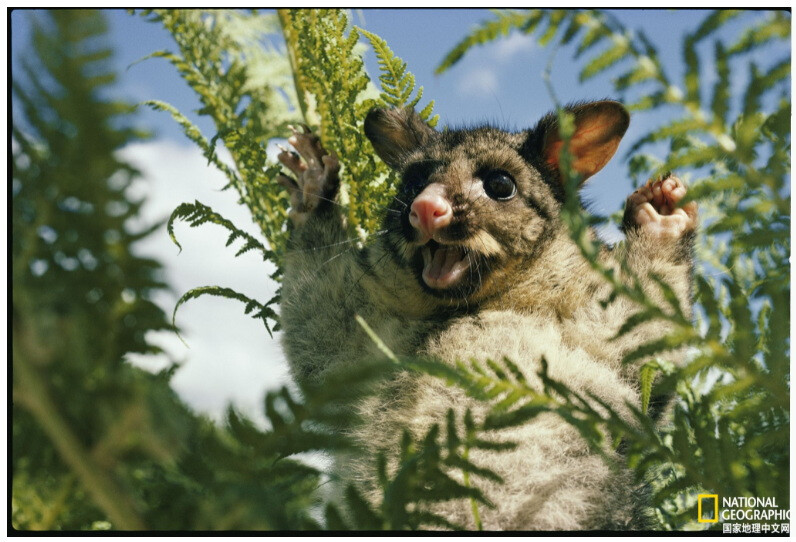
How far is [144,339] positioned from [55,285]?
0.16 meters

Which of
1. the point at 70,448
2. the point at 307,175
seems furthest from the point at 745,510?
the point at 307,175

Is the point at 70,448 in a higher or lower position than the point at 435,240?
lower

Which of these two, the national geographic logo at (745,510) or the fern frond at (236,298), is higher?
the fern frond at (236,298)

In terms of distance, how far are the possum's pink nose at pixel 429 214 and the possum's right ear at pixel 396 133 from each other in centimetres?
80

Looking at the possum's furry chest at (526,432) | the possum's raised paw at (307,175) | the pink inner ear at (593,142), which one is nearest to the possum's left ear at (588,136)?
the pink inner ear at (593,142)

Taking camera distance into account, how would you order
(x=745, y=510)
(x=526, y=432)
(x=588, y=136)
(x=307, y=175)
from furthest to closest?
(x=307, y=175) → (x=588, y=136) → (x=526, y=432) → (x=745, y=510)

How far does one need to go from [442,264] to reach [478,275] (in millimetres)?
208

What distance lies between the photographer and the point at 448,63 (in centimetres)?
158

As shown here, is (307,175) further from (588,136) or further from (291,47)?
(588,136)

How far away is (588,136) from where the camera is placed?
3.71 meters

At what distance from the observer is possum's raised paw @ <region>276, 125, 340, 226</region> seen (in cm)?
374

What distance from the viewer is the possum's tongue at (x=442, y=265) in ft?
11.2

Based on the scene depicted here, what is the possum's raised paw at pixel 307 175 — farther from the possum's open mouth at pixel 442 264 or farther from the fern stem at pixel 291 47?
the possum's open mouth at pixel 442 264

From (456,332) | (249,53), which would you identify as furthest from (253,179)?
(456,332)
